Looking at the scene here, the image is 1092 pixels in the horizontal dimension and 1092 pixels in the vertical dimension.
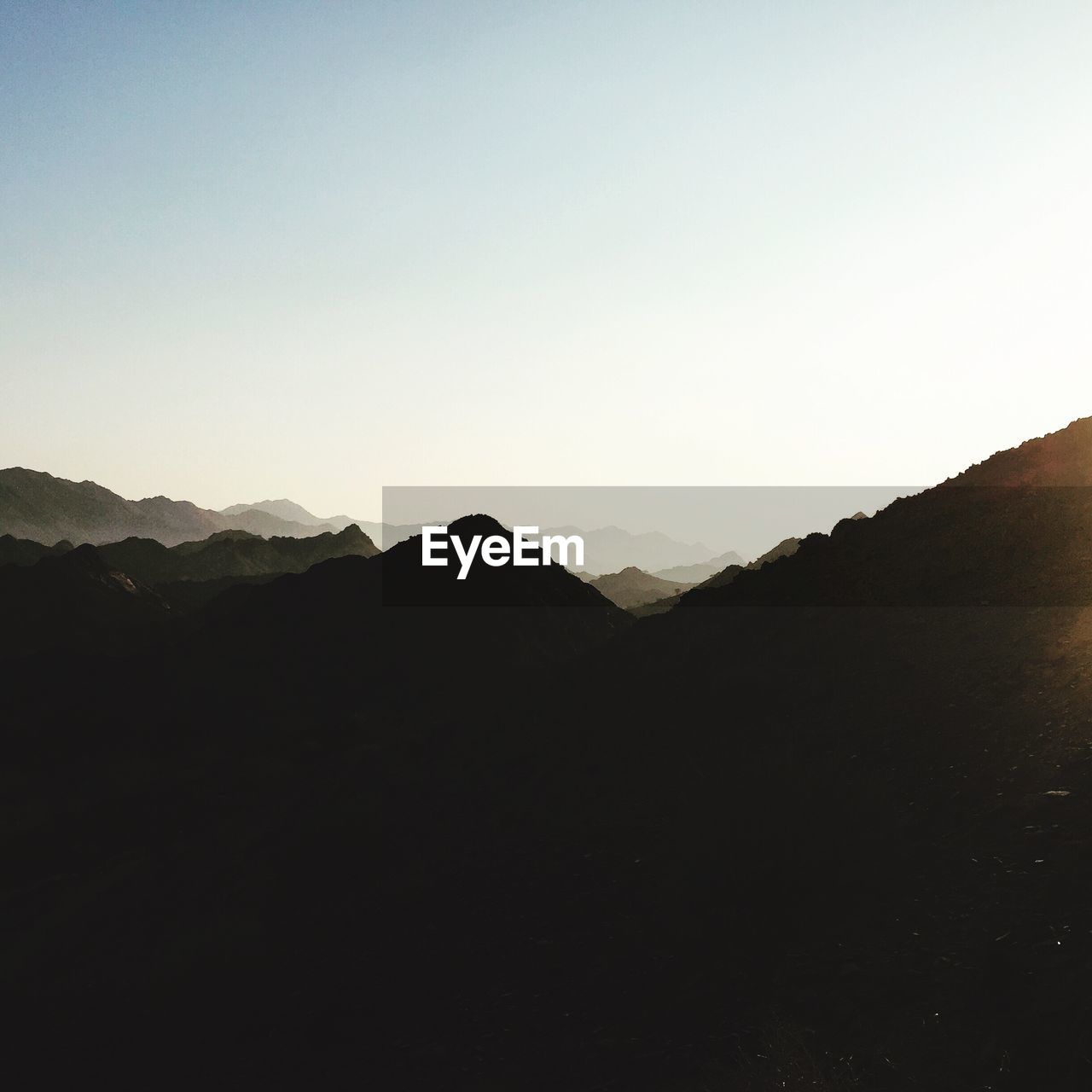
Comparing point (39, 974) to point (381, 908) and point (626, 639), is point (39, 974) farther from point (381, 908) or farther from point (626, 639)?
point (626, 639)

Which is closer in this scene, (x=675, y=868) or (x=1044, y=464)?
(x=675, y=868)

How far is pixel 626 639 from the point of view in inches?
1079

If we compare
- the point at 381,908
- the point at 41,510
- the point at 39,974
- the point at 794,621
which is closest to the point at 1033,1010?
the point at 381,908

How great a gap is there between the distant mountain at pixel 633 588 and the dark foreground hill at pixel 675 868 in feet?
247

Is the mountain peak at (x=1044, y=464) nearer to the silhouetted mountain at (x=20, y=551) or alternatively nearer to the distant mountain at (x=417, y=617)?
the distant mountain at (x=417, y=617)

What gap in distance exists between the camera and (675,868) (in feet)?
39.0

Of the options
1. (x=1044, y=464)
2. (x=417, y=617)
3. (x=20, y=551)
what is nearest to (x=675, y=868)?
(x=1044, y=464)

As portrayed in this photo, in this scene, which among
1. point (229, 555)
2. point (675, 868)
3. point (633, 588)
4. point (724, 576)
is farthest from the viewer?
point (633, 588)

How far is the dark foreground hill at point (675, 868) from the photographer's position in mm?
8484

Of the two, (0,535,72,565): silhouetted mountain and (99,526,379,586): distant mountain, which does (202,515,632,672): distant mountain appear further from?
(0,535,72,565): silhouetted mountain

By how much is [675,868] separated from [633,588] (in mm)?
106640

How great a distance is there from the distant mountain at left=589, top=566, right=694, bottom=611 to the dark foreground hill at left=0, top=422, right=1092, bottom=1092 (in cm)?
7540

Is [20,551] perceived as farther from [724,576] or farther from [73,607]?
[724,576]

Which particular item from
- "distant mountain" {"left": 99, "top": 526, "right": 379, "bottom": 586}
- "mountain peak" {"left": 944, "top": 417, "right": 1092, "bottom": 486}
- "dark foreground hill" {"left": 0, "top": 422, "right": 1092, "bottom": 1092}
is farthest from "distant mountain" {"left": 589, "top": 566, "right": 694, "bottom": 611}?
"dark foreground hill" {"left": 0, "top": 422, "right": 1092, "bottom": 1092}
